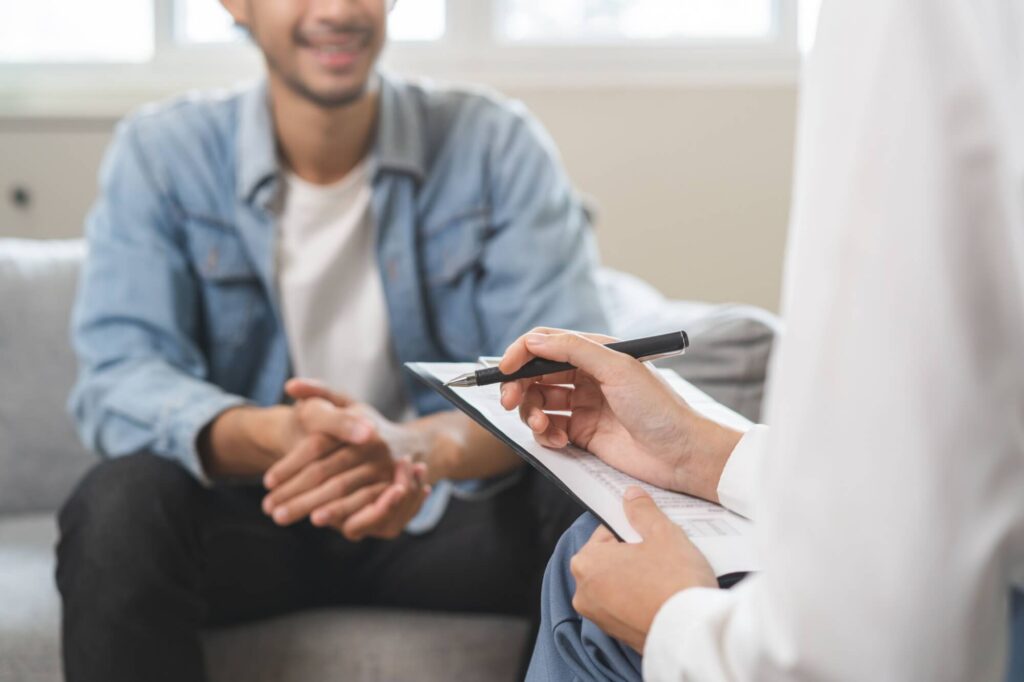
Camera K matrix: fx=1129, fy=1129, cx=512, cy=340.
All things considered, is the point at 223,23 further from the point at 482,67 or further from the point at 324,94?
the point at 324,94

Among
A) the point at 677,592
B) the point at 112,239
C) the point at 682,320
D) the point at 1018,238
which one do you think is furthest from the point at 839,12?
the point at 112,239

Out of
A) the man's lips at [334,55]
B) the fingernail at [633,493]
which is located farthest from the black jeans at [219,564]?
the man's lips at [334,55]

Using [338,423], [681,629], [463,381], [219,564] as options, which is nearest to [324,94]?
[338,423]

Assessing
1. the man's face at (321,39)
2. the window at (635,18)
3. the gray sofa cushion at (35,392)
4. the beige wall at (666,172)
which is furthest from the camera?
the window at (635,18)

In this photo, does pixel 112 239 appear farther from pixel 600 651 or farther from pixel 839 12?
pixel 839 12

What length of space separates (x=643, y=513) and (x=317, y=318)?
894 millimetres

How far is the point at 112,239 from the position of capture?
55.8 inches

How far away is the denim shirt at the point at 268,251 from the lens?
1370 millimetres

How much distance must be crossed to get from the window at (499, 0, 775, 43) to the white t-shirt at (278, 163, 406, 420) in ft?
3.89

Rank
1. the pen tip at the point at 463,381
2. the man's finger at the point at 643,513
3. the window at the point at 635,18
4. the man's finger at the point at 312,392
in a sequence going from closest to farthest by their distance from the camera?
the man's finger at the point at 643,513 → the pen tip at the point at 463,381 → the man's finger at the point at 312,392 → the window at the point at 635,18

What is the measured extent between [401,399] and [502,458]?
0.70 ft

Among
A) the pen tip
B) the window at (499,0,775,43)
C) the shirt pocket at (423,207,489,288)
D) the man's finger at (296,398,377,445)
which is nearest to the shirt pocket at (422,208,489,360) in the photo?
the shirt pocket at (423,207,489,288)

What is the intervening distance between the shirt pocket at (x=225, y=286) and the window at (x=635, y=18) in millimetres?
1257

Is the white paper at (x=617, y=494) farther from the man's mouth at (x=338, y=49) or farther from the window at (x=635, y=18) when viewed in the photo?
the window at (x=635, y=18)
